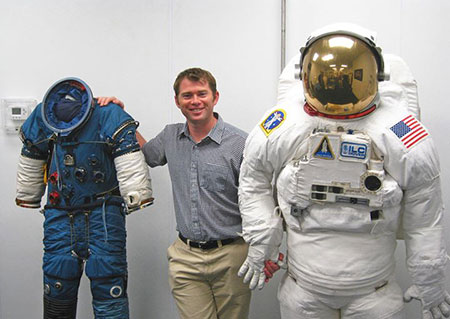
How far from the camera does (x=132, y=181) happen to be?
1820 millimetres

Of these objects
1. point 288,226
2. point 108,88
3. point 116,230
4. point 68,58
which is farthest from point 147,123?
point 288,226

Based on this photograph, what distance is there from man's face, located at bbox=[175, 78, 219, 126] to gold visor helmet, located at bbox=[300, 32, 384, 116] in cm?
55

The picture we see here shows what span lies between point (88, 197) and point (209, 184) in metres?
0.53

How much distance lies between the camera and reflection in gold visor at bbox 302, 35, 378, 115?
135 cm

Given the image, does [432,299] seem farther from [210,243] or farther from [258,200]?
[210,243]

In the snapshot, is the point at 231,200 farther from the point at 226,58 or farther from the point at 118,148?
the point at 226,58

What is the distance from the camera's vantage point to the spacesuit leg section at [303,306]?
1.52 m

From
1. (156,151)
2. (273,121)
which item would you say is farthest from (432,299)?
(156,151)

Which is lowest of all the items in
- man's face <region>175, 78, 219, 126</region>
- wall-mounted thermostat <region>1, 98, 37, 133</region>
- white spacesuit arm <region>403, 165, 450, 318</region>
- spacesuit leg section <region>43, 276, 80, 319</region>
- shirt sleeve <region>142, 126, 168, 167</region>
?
spacesuit leg section <region>43, 276, 80, 319</region>

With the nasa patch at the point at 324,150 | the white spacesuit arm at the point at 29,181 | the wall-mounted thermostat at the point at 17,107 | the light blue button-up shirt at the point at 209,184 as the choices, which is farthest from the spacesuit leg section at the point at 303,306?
the wall-mounted thermostat at the point at 17,107

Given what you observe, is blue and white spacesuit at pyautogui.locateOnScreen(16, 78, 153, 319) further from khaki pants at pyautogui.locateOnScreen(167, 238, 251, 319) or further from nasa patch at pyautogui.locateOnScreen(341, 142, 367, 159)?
nasa patch at pyautogui.locateOnScreen(341, 142, 367, 159)

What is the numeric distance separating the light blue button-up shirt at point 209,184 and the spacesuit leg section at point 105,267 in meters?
0.30

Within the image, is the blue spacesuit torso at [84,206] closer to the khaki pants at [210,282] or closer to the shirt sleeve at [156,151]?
the shirt sleeve at [156,151]

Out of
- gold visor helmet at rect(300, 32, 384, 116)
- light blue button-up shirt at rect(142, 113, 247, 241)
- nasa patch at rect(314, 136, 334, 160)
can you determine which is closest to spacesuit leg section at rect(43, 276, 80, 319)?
light blue button-up shirt at rect(142, 113, 247, 241)
